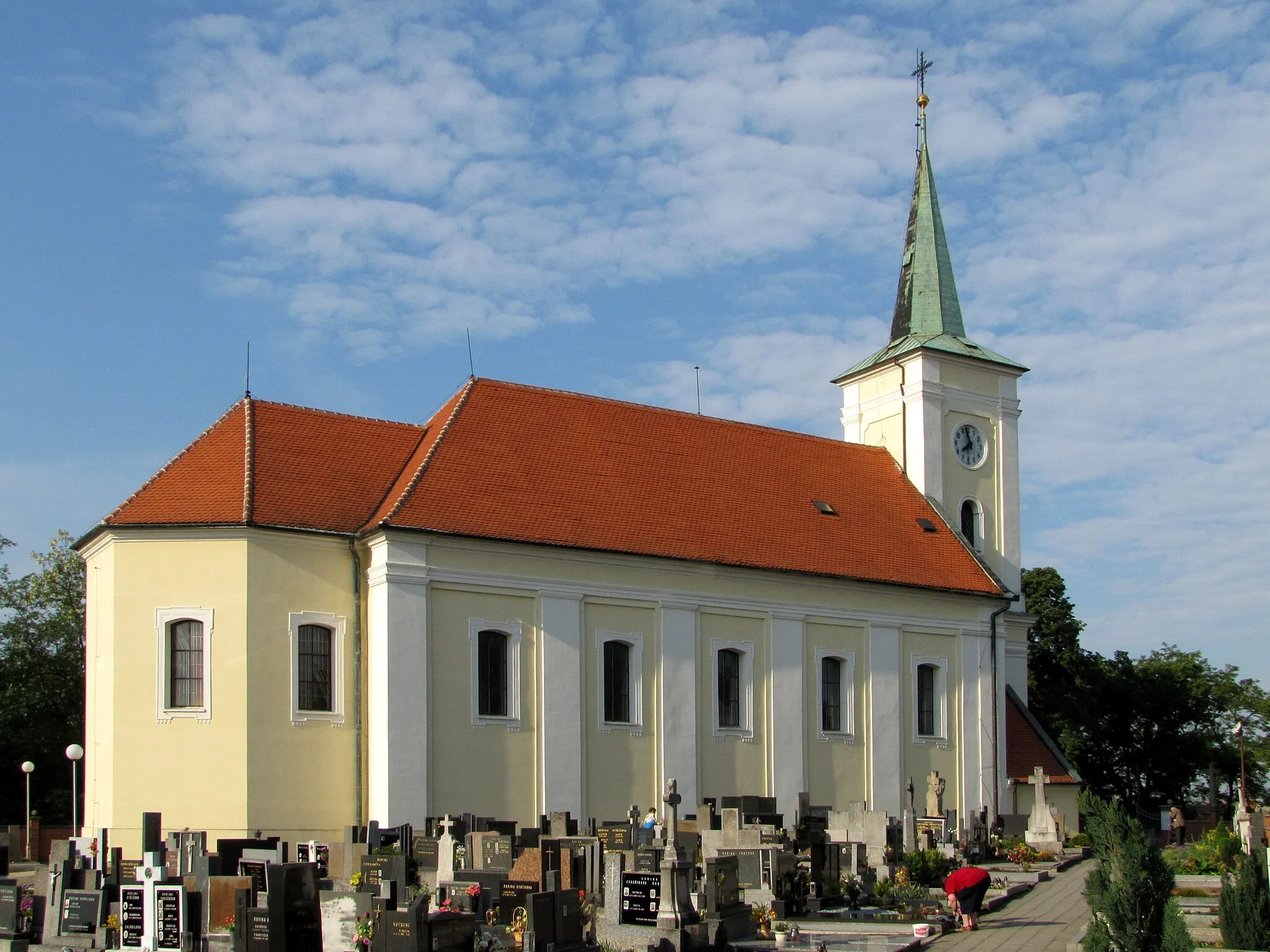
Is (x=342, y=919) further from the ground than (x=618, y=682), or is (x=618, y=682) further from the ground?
(x=618, y=682)

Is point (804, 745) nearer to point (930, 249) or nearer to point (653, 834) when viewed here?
point (653, 834)

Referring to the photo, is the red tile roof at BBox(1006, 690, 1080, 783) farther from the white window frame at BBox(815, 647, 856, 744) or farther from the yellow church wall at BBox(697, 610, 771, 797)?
the yellow church wall at BBox(697, 610, 771, 797)

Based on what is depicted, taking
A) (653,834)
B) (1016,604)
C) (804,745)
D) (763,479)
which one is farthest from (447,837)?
(1016,604)

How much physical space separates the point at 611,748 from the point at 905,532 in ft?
32.6

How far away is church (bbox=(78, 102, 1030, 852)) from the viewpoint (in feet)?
81.8

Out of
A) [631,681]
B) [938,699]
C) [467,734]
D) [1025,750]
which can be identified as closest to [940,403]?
[938,699]

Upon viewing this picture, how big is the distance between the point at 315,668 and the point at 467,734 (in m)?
2.88

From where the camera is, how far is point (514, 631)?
26.7 m

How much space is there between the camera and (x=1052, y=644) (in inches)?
1857

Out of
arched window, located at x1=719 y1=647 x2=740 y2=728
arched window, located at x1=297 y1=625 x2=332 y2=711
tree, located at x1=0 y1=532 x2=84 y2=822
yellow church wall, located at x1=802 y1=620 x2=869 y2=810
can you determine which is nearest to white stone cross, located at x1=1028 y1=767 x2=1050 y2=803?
yellow church wall, located at x1=802 y1=620 x2=869 y2=810

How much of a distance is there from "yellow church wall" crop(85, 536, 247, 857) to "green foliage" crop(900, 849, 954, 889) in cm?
1070

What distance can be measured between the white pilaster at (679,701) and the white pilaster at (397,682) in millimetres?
4950

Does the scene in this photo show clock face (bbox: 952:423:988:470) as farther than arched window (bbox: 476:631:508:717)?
Yes

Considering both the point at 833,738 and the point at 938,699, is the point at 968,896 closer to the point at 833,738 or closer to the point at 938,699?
the point at 833,738
